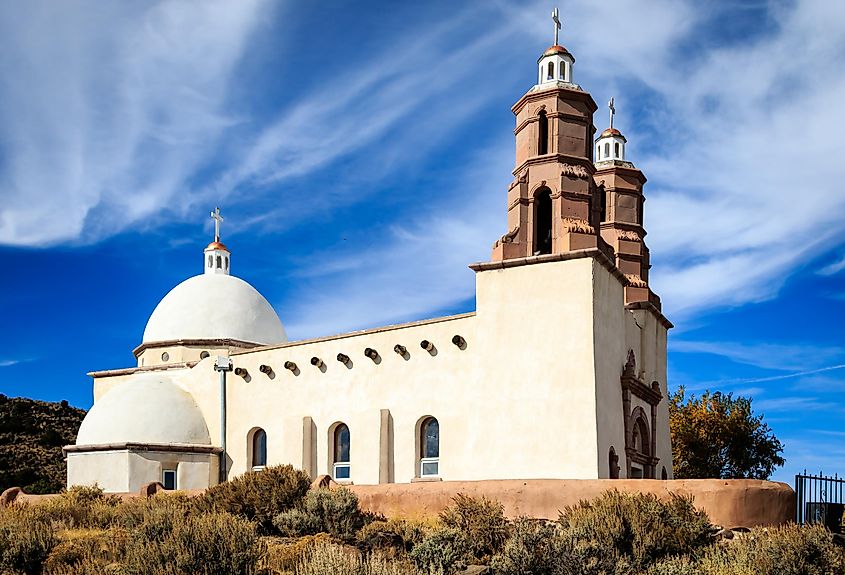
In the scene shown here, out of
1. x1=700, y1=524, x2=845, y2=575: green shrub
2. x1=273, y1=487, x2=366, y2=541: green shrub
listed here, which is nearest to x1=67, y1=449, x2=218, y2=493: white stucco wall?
x1=273, y1=487, x2=366, y2=541: green shrub

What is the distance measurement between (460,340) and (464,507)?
8.54 meters

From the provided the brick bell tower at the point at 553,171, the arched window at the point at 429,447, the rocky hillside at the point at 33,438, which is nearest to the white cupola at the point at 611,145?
the brick bell tower at the point at 553,171

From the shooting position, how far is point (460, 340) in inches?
923

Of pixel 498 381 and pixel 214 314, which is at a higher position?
pixel 214 314

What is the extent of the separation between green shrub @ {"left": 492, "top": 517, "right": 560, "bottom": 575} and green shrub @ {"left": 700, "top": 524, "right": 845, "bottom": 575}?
74.8 inches

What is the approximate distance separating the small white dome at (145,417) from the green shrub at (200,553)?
14.7 metres

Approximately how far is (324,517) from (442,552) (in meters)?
3.72

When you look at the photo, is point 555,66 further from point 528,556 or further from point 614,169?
point 528,556

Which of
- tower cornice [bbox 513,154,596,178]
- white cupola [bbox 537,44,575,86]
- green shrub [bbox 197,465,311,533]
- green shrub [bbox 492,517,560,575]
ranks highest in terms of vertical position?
white cupola [bbox 537,44,575,86]

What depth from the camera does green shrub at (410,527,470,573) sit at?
12.8m

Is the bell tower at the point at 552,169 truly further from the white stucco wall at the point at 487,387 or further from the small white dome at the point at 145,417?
the small white dome at the point at 145,417

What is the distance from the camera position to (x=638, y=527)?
45.1ft

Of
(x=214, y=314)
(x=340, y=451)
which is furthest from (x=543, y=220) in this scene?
(x=214, y=314)

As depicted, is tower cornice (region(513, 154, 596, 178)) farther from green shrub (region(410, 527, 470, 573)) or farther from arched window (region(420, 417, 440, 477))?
green shrub (region(410, 527, 470, 573))
